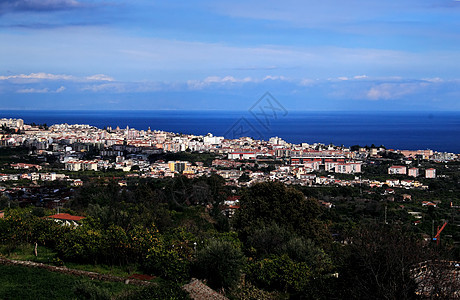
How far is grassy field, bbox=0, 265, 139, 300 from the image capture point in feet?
18.0

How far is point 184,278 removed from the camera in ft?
22.9

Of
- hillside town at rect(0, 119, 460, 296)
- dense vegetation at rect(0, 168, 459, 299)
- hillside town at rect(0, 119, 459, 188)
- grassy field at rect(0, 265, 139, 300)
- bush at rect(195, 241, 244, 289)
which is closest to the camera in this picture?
grassy field at rect(0, 265, 139, 300)

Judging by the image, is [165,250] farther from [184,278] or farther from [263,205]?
[263,205]

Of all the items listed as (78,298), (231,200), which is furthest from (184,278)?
(231,200)

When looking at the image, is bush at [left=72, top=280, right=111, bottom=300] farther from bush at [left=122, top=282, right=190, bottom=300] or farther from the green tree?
the green tree

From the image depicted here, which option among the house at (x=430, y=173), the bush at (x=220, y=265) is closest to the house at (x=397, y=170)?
the house at (x=430, y=173)

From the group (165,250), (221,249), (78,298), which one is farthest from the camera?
(165,250)

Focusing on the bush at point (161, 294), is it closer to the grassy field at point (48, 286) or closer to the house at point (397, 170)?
the grassy field at point (48, 286)

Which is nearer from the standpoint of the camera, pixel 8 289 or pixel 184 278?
pixel 8 289

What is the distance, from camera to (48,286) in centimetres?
609

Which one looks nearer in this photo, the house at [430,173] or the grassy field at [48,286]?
the grassy field at [48,286]

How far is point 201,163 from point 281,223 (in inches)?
1185

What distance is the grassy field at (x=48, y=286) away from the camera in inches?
216

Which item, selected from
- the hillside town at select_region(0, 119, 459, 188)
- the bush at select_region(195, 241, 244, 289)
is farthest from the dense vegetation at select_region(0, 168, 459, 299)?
the hillside town at select_region(0, 119, 459, 188)
